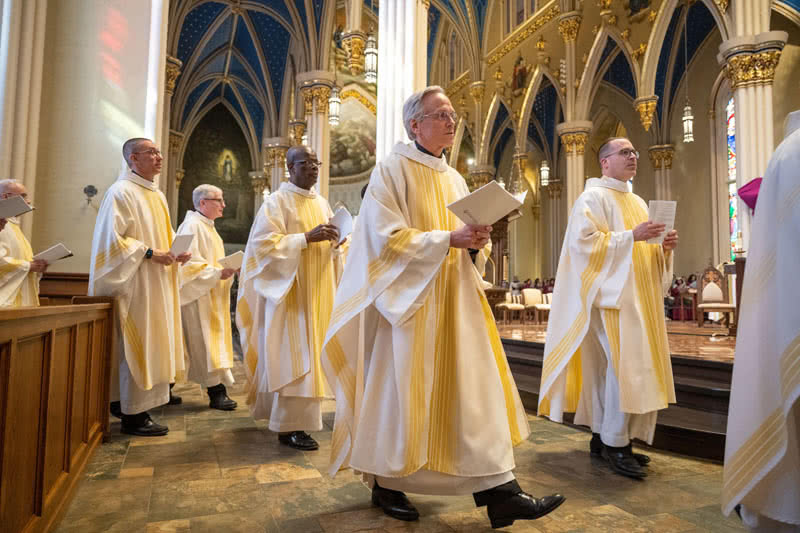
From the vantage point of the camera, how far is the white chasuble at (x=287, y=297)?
342 cm

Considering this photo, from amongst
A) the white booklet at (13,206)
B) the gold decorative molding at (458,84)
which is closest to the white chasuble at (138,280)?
the white booklet at (13,206)

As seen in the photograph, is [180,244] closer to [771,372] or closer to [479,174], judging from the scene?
[771,372]

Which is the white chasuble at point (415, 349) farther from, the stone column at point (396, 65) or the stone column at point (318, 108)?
the stone column at point (318, 108)

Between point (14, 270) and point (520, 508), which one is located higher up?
point (14, 270)

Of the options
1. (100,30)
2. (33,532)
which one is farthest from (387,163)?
(100,30)

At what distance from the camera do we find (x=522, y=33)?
1593 cm

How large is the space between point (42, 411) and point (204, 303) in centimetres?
308

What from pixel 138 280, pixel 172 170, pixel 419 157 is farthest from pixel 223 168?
pixel 419 157

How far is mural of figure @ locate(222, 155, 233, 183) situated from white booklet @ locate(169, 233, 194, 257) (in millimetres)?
19706

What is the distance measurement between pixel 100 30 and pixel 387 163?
461cm

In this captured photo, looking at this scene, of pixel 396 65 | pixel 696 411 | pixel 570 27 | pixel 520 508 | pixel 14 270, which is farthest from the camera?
pixel 570 27

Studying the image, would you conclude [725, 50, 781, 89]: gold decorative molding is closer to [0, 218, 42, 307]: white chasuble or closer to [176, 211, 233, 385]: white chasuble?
[176, 211, 233, 385]: white chasuble

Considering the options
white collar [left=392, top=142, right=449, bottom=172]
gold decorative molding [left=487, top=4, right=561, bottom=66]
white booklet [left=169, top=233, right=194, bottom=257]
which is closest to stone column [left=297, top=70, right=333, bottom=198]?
gold decorative molding [left=487, top=4, right=561, bottom=66]

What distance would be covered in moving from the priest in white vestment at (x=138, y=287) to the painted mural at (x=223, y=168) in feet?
61.3
